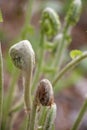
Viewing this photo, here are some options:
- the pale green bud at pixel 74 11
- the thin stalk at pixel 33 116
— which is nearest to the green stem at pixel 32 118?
the thin stalk at pixel 33 116

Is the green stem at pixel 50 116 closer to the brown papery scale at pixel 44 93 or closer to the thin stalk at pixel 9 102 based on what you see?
Result: the brown papery scale at pixel 44 93

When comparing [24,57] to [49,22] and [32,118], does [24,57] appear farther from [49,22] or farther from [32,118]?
[49,22]

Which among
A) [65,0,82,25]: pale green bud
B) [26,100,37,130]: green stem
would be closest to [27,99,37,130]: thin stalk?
[26,100,37,130]: green stem

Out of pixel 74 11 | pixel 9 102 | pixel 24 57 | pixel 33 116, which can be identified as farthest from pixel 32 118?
pixel 9 102

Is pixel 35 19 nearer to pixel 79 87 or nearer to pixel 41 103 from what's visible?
pixel 79 87

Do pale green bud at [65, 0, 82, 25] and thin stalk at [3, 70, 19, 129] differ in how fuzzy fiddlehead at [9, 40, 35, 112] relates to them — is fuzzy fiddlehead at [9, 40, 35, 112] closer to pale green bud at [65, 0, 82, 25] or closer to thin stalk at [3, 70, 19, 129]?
pale green bud at [65, 0, 82, 25]
